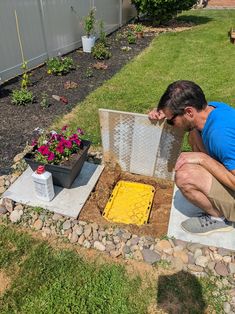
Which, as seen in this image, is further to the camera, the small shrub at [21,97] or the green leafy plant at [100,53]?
the green leafy plant at [100,53]

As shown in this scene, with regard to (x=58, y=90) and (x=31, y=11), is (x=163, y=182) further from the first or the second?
(x=31, y=11)

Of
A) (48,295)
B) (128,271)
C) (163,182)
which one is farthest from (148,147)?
(48,295)

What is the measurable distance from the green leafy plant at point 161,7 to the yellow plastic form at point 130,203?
427 inches

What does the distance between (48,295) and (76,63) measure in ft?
23.2

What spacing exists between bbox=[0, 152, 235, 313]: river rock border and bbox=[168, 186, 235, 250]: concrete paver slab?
0.07 meters

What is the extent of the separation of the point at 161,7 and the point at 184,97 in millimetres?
11578

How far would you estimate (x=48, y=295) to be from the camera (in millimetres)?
2938

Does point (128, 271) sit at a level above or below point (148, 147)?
below

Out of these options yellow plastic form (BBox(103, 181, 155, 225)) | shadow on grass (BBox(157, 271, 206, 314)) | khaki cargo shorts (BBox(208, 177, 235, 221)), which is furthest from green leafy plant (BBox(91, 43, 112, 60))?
shadow on grass (BBox(157, 271, 206, 314))

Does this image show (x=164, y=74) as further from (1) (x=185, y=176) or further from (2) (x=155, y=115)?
(1) (x=185, y=176)

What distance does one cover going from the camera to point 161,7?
12.8 metres

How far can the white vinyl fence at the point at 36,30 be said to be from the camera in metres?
7.01

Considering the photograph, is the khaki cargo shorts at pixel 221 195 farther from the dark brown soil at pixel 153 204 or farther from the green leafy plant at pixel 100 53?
the green leafy plant at pixel 100 53

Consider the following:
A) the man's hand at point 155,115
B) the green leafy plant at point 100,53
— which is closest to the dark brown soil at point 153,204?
the man's hand at point 155,115
